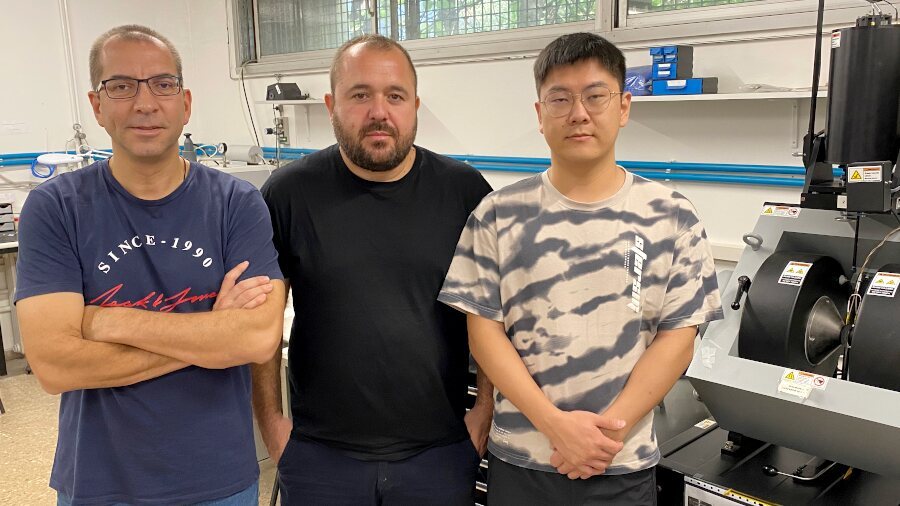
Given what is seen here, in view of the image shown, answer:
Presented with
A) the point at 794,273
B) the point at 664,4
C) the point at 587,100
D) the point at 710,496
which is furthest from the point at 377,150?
the point at 664,4

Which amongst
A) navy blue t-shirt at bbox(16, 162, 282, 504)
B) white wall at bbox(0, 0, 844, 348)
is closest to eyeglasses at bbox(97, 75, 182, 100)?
navy blue t-shirt at bbox(16, 162, 282, 504)

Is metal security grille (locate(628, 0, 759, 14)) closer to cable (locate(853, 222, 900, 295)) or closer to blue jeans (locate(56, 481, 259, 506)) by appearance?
cable (locate(853, 222, 900, 295))

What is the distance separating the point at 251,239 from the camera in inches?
55.4

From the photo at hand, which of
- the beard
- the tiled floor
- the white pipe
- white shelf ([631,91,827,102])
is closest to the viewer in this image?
the beard

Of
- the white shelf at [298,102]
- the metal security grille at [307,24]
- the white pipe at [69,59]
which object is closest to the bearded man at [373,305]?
the white shelf at [298,102]

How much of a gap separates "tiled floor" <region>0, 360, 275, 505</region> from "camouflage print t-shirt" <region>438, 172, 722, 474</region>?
1881 mm

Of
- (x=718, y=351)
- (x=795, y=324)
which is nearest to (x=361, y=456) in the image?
(x=718, y=351)

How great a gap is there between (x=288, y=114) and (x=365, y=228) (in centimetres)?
364

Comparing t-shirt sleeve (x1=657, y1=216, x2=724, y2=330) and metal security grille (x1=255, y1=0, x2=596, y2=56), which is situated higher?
metal security grille (x1=255, y1=0, x2=596, y2=56)

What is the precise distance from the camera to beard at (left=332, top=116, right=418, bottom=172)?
1.50 m

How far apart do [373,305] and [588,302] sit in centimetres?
45

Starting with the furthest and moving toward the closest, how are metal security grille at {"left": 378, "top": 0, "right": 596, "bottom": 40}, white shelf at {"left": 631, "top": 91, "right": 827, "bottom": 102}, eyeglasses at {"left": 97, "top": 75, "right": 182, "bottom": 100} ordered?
metal security grille at {"left": 378, "top": 0, "right": 596, "bottom": 40}
white shelf at {"left": 631, "top": 91, "right": 827, "bottom": 102}
eyeglasses at {"left": 97, "top": 75, "right": 182, "bottom": 100}

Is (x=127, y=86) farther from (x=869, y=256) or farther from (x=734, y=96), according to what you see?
(x=734, y=96)

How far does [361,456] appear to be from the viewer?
1.52 meters
